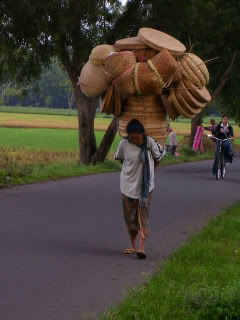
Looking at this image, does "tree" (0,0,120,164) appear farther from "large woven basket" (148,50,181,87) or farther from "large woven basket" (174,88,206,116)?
"large woven basket" (148,50,181,87)

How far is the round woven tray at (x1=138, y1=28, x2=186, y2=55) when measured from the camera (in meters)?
10.0

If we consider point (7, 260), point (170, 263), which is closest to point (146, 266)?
point (170, 263)

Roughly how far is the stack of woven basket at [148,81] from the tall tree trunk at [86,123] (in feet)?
62.2

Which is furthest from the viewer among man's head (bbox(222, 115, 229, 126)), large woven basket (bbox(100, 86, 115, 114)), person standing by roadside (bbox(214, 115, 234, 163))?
person standing by roadside (bbox(214, 115, 234, 163))

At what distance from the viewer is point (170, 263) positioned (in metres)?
9.45

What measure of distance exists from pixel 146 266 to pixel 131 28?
18749 millimetres

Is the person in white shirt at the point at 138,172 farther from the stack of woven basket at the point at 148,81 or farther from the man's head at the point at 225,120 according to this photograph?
the man's head at the point at 225,120

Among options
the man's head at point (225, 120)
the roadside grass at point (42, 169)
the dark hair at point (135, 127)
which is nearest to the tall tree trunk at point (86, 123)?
the roadside grass at point (42, 169)

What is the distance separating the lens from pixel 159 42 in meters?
10.1

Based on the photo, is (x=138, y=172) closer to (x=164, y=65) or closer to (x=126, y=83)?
(x=126, y=83)

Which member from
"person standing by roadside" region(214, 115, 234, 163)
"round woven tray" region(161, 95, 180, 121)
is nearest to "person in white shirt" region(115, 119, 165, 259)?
"round woven tray" region(161, 95, 180, 121)

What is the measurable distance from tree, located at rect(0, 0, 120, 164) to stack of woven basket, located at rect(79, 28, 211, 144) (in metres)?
12.6

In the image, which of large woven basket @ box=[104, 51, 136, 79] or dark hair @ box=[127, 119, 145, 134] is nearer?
dark hair @ box=[127, 119, 145, 134]

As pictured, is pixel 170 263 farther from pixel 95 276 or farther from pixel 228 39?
pixel 228 39
